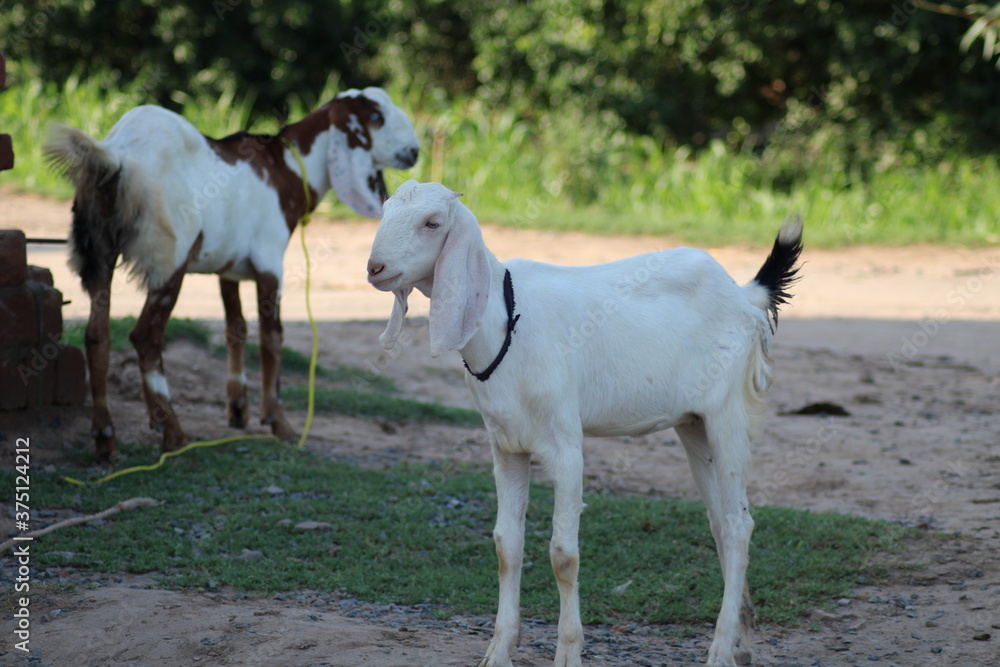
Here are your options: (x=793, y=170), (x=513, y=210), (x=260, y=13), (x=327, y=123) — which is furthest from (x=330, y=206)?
(x=327, y=123)

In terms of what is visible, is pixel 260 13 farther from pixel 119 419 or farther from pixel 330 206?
pixel 119 419

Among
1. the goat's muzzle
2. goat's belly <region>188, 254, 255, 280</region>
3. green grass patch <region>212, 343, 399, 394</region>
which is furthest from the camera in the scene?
green grass patch <region>212, 343, 399, 394</region>

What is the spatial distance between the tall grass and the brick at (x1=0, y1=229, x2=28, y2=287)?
9559 mm

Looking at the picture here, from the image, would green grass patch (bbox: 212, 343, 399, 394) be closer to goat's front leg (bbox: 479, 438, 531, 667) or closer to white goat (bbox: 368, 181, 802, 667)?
white goat (bbox: 368, 181, 802, 667)

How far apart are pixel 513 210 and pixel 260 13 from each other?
22.0ft

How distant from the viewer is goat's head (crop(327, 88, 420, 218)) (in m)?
6.93

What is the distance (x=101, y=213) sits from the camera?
5.77 meters

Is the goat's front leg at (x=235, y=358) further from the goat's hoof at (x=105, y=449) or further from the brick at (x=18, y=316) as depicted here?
the brick at (x=18, y=316)

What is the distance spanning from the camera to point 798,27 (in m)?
17.6

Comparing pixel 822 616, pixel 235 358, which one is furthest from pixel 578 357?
pixel 235 358

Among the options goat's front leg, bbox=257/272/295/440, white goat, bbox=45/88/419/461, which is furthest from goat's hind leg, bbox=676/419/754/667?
goat's front leg, bbox=257/272/295/440

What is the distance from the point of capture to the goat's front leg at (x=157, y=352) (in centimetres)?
599

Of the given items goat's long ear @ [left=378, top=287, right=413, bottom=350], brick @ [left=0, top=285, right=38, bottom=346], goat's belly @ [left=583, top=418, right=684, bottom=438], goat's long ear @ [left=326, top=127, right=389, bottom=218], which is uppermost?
goat's long ear @ [left=326, top=127, right=389, bottom=218]

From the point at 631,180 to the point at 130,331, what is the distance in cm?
1110
